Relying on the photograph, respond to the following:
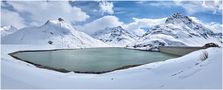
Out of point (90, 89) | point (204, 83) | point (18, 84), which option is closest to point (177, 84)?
point (204, 83)

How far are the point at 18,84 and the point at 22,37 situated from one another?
622 feet

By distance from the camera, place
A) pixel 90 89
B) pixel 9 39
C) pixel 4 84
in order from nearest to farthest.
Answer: pixel 4 84 → pixel 90 89 → pixel 9 39

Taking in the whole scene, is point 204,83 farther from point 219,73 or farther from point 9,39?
point 9,39

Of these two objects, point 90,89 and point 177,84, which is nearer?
point 177,84

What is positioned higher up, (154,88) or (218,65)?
(218,65)

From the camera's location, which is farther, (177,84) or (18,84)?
(177,84)

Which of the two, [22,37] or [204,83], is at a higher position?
[22,37]

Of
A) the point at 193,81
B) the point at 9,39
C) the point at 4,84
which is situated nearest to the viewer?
the point at 4,84

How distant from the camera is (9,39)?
602ft

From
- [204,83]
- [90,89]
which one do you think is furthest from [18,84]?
[204,83]

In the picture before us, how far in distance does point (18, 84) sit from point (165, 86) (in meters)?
5.89

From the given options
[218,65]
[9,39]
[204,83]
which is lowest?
[204,83]

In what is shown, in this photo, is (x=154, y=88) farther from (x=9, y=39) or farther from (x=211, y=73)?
(x=9, y=39)

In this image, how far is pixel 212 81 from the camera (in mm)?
11008
